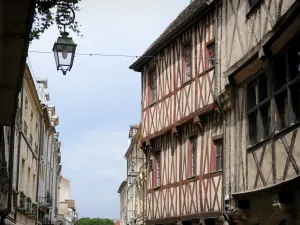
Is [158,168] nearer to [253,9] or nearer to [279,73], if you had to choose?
[253,9]

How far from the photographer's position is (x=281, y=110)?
38.4 feet

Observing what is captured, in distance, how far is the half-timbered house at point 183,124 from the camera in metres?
17.0

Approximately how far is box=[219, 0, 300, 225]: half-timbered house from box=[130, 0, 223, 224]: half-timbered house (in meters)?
1.48

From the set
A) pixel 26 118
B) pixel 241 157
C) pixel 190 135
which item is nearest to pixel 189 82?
pixel 190 135

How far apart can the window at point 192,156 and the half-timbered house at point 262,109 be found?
10.1ft

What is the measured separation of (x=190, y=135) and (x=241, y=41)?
4.90 m

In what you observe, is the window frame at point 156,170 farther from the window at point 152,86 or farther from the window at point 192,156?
the window at point 192,156

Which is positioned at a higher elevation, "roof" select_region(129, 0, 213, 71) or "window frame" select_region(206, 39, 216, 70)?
"roof" select_region(129, 0, 213, 71)

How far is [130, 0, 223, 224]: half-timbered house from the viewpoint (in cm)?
1702

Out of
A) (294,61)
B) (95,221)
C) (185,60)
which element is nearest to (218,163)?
(185,60)

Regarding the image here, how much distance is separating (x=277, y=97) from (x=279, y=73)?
1.51ft

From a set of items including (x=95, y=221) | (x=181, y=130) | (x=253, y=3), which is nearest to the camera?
(x=253, y=3)

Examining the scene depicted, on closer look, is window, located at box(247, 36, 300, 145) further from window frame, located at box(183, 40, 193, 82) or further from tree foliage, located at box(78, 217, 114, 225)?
tree foliage, located at box(78, 217, 114, 225)

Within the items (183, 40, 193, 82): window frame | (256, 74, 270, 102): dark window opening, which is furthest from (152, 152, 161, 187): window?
(256, 74, 270, 102): dark window opening
